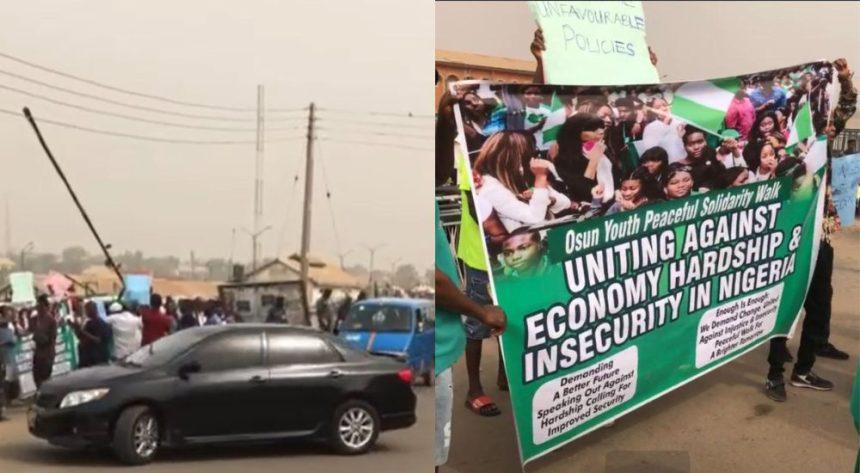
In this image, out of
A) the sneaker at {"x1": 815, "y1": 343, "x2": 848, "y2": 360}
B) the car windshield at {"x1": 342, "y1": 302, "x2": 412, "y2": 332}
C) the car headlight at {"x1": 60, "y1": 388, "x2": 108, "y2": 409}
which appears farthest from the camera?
the sneaker at {"x1": 815, "y1": 343, "x2": 848, "y2": 360}

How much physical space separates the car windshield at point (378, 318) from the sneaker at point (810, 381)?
1.23 m

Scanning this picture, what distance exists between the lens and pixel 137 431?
6.89ft

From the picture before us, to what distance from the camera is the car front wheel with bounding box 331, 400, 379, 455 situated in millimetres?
2094

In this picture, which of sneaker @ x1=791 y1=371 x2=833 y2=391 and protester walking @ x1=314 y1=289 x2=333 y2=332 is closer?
protester walking @ x1=314 y1=289 x2=333 y2=332

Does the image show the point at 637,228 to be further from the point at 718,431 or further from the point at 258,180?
the point at 258,180

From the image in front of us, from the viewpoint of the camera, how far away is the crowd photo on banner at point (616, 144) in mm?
1892

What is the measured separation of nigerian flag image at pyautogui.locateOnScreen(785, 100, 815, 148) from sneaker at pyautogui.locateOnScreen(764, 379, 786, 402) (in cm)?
72

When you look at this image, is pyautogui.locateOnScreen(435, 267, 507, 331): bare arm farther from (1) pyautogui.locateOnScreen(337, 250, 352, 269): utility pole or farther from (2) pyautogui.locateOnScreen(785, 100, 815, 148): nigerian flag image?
(2) pyautogui.locateOnScreen(785, 100, 815, 148): nigerian flag image

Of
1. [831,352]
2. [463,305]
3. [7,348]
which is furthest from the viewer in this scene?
[831,352]

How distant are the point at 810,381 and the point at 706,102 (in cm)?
91

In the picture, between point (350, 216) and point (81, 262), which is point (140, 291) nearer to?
point (81, 262)

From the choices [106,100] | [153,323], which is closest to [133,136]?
[106,100]

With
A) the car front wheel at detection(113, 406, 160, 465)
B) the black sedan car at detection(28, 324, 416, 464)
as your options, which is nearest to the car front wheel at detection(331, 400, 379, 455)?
the black sedan car at detection(28, 324, 416, 464)

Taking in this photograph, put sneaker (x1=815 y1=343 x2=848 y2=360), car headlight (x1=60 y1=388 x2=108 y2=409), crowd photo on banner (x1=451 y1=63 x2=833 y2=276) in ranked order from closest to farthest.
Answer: crowd photo on banner (x1=451 y1=63 x2=833 y2=276) → car headlight (x1=60 y1=388 x2=108 y2=409) → sneaker (x1=815 y1=343 x2=848 y2=360)
